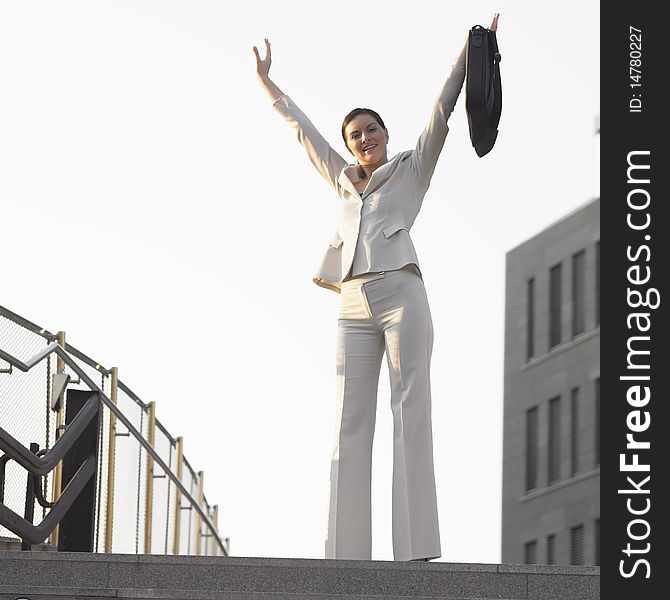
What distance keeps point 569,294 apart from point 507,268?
12.0ft

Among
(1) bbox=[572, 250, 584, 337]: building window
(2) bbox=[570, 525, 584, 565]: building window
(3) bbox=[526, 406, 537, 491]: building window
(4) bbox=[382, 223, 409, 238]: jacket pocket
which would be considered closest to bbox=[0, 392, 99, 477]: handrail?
(4) bbox=[382, 223, 409, 238]: jacket pocket

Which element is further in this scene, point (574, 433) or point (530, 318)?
point (530, 318)

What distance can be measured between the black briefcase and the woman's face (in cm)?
74

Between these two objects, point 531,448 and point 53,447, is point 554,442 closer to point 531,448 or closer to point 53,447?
point 531,448

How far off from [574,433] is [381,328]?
3877 centimetres

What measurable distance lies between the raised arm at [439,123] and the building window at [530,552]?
131ft

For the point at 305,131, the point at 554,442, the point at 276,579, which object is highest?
the point at 554,442

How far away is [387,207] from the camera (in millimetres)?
9961

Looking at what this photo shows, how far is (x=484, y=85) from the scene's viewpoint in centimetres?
948

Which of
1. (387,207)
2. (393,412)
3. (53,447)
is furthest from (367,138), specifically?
(53,447)

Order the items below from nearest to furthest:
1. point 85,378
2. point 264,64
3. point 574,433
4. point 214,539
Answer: point 264,64, point 85,378, point 214,539, point 574,433

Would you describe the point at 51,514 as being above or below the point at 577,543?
below

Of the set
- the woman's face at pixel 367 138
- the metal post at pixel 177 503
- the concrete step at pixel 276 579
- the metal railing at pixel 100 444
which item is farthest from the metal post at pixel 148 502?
the concrete step at pixel 276 579

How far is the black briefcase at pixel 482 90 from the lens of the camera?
31.1 ft
